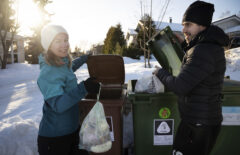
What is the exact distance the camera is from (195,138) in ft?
4.36

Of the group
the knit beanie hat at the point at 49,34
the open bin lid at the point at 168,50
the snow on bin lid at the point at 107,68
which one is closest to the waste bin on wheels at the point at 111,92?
the snow on bin lid at the point at 107,68

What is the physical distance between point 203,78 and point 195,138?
0.48 m

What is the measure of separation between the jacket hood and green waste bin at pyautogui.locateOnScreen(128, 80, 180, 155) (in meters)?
A: 0.84

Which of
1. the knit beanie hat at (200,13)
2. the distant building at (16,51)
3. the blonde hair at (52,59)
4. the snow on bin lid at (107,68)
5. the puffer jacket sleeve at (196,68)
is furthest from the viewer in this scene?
the distant building at (16,51)

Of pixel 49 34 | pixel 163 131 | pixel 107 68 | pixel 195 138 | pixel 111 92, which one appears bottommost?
pixel 163 131

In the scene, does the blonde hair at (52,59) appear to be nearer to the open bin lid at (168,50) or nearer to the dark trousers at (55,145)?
the dark trousers at (55,145)

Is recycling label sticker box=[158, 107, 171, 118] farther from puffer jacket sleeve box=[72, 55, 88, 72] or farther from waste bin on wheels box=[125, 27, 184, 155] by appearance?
puffer jacket sleeve box=[72, 55, 88, 72]

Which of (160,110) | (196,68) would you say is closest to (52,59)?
(196,68)

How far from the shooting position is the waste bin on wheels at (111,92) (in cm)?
204

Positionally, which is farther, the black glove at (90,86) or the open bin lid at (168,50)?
the open bin lid at (168,50)

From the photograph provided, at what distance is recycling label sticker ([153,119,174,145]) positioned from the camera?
201 centimetres

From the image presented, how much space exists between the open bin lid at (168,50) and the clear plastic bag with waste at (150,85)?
21 centimetres

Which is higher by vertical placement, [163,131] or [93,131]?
[93,131]

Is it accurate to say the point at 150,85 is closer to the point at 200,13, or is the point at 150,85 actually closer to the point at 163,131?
the point at 163,131
